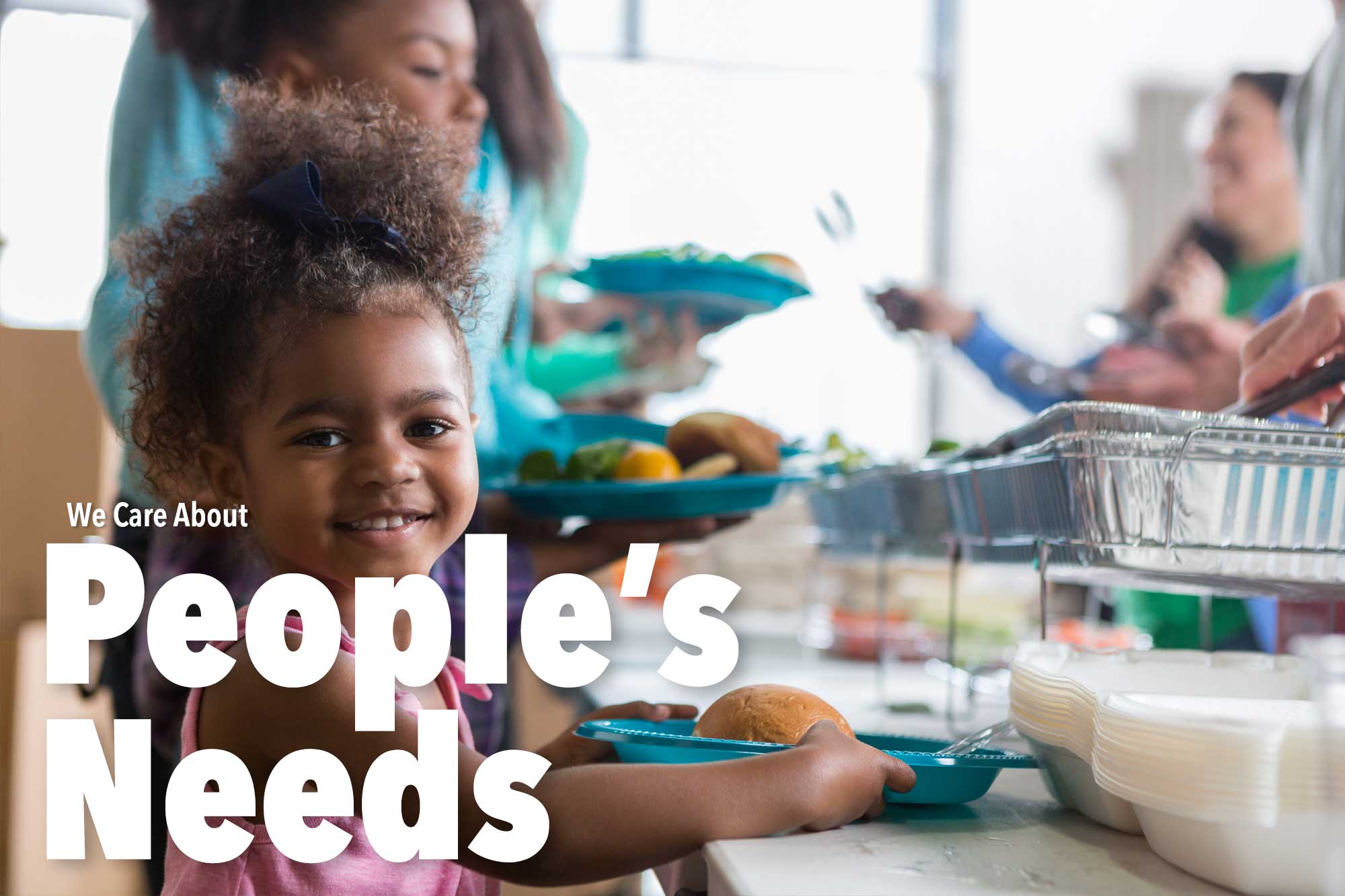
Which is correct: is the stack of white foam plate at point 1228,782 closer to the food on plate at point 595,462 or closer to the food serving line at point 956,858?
the food serving line at point 956,858

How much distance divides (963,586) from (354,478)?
1838 millimetres

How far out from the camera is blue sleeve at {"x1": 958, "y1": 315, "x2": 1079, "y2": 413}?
1.95 m

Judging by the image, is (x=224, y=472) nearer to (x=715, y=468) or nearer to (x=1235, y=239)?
(x=715, y=468)

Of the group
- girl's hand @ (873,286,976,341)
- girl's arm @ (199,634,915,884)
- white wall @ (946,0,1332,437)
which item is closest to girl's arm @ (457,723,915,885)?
girl's arm @ (199,634,915,884)

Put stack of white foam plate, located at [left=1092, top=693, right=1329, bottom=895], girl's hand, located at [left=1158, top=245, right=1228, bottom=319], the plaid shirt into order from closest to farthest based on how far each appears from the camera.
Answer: stack of white foam plate, located at [left=1092, top=693, right=1329, bottom=895] < the plaid shirt < girl's hand, located at [left=1158, top=245, right=1228, bottom=319]

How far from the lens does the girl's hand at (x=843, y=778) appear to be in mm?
600


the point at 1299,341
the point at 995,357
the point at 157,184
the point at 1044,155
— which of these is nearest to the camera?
the point at 1299,341

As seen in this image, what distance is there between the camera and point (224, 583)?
35.3 inches

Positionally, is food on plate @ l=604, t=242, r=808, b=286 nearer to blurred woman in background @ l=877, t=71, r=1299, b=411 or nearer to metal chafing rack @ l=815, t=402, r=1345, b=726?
metal chafing rack @ l=815, t=402, r=1345, b=726

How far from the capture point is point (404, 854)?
64 centimetres

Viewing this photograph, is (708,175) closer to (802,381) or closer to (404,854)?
(802,381)

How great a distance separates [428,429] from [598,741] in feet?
0.76

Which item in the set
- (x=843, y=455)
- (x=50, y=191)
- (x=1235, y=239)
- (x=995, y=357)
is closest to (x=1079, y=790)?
(x=843, y=455)

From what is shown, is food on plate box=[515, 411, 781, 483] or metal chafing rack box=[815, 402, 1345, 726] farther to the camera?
food on plate box=[515, 411, 781, 483]
